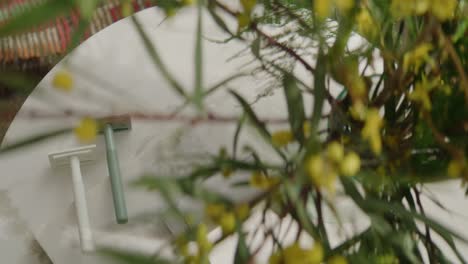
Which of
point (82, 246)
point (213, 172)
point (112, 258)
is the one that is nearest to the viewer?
point (112, 258)

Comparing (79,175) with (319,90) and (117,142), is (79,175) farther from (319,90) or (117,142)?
(319,90)

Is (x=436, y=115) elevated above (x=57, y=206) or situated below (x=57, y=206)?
above

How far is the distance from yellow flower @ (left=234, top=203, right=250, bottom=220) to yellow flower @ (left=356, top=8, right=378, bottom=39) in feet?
0.33

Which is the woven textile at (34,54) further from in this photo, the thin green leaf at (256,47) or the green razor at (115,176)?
the thin green leaf at (256,47)

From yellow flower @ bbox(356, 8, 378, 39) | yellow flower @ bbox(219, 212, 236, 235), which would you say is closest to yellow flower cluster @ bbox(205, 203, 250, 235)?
yellow flower @ bbox(219, 212, 236, 235)

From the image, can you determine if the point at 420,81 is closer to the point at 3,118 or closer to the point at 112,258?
the point at 112,258

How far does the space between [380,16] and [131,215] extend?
0.36 m

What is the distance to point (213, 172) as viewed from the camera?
0.99 feet

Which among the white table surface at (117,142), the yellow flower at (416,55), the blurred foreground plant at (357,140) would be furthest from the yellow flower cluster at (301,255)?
the white table surface at (117,142)

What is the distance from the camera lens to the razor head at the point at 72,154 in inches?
23.0

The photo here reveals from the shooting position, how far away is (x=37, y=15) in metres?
0.17

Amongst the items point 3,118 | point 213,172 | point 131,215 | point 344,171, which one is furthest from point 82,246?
point 344,171

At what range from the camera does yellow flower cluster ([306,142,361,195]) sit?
0.20 m

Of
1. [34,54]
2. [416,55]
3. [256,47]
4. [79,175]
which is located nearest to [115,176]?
[79,175]
